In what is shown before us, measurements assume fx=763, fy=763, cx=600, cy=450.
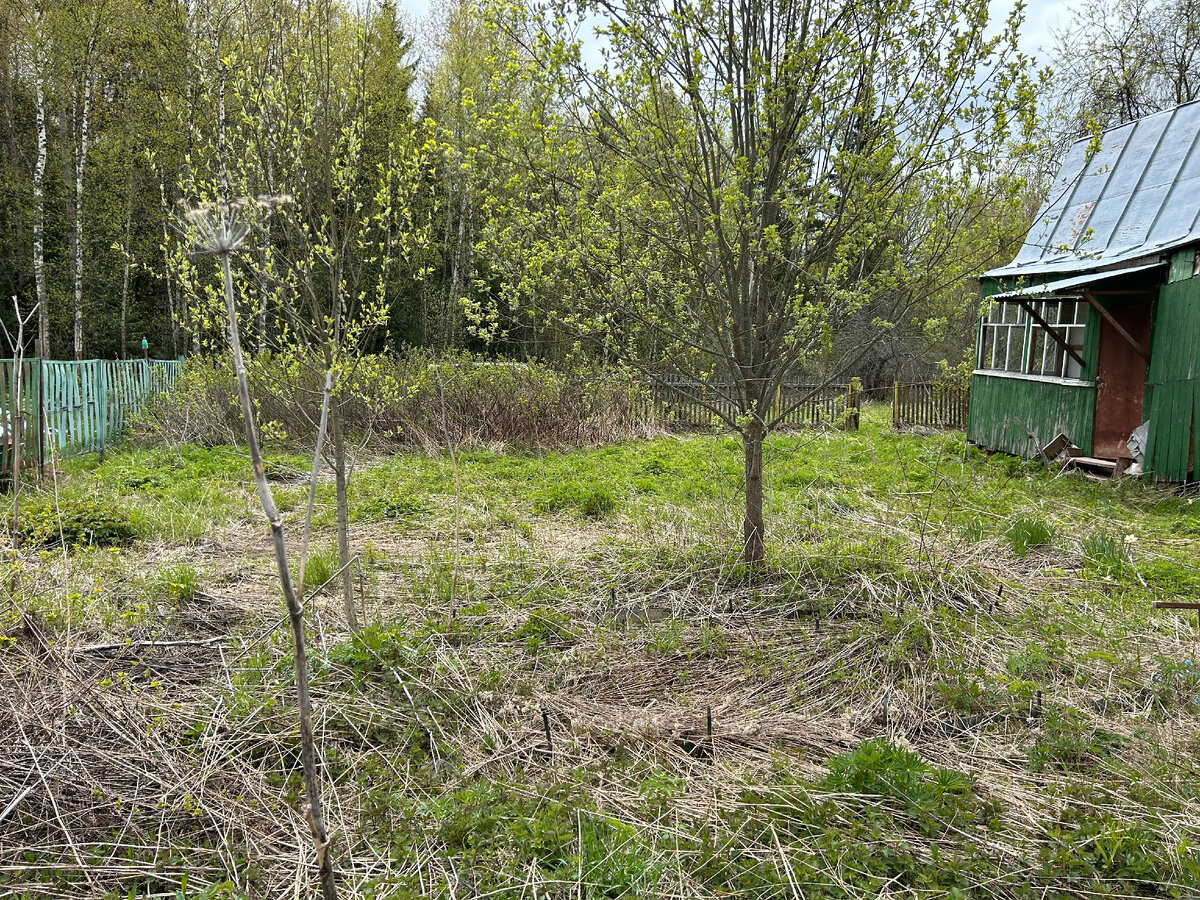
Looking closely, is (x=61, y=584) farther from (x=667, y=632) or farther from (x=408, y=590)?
(x=667, y=632)

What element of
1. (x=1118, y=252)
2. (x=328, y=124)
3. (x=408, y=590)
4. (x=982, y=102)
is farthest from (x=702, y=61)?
(x=1118, y=252)

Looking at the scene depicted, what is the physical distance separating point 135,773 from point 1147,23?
72.5ft

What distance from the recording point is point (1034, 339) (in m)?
12.0

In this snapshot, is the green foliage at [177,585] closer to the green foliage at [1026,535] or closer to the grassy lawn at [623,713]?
the grassy lawn at [623,713]

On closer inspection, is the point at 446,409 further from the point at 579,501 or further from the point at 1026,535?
the point at 1026,535

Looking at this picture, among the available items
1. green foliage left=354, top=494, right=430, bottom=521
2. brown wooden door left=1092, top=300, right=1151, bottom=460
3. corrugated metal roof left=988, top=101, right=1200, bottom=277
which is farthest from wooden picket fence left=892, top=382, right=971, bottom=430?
green foliage left=354, top=494, right=430, bottom=521

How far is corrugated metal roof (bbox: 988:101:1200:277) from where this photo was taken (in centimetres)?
944

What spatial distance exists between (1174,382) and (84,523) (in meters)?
10.9

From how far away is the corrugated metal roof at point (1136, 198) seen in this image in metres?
9.44

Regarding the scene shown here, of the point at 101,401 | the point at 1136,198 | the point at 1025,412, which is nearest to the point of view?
the point at 1136,198

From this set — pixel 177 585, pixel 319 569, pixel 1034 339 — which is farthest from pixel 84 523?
pixel 1034 339

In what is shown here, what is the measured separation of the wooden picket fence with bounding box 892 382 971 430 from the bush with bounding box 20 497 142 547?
51.4ft

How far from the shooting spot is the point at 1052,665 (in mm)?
3869

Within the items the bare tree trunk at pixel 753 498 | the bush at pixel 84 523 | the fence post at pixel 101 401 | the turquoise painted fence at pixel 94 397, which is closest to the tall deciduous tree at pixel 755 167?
the bare tree trunk at pixel 753 498
